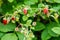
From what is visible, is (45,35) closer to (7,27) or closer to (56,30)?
(56,30)

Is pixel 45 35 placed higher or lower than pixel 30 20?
lower

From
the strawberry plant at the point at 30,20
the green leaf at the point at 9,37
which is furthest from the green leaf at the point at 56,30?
the green leaf at the point at 9,37

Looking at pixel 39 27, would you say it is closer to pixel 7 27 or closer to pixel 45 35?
pixel 45 35

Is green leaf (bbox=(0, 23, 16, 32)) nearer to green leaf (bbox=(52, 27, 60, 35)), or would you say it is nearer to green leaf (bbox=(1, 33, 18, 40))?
green leaf (bbox=(1, 33, 18, 40))

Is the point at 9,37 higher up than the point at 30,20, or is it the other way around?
the point at 30,20

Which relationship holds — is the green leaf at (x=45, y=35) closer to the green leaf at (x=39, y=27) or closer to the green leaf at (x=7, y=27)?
the green leaf at (x=39, y=27)

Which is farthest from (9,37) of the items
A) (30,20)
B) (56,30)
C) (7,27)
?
(56,30)

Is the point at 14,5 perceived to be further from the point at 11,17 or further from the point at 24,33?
the point at 24,33

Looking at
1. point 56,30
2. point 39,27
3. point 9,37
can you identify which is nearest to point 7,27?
point 9,37

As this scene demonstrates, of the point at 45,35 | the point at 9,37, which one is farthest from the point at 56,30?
the point at 9,37

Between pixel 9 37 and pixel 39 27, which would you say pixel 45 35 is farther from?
pixel 9 37
